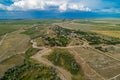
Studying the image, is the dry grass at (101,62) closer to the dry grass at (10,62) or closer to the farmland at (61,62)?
the farmland at (61,62)

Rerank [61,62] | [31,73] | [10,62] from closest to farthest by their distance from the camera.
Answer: [31,73], [61,62], [10,62]

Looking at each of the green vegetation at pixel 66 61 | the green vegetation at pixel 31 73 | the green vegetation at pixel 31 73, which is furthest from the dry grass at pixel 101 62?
the green vegetation at pixel 31 73

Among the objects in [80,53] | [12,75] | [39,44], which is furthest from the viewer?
[39,44]

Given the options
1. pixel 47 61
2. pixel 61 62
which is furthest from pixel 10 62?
pixel 61 62

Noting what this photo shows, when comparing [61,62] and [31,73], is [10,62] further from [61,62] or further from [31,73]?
[31,73]

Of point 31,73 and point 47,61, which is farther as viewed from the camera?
point 47,61

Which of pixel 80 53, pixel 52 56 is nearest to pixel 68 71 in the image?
pixel 52 56

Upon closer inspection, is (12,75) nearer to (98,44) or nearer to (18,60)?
(18,60)

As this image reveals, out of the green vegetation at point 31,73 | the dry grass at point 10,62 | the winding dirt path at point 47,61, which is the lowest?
the dry grass at point 10,62
